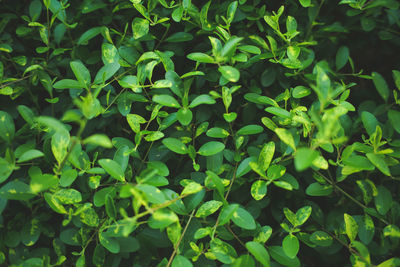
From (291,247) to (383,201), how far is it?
34 cm

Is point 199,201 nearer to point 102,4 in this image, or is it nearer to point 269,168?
point 269,168

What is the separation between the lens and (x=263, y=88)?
4.21 ft

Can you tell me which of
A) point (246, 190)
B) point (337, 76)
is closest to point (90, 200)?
point (246, 190)

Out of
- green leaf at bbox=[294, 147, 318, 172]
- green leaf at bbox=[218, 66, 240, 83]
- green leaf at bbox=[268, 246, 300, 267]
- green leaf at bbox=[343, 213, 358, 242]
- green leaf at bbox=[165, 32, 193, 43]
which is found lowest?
green leaf at bbox=[268, 246, 300, 267]

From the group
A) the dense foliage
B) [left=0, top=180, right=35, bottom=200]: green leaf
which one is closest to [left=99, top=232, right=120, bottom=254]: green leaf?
the dense foliage

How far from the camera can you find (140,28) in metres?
1.03

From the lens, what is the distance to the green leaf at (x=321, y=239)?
1017mm

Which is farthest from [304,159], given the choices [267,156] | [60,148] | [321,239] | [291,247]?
[60,148]

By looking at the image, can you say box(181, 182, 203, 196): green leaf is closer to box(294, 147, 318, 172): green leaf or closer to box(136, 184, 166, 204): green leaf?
box(136, 184, 166, 204): green leaf

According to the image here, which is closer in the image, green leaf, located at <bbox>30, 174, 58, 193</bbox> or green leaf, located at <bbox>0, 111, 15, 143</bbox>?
green leaf, located at <bbox>30, 174, 58, 193</bbox>

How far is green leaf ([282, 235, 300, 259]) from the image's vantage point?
0.91m

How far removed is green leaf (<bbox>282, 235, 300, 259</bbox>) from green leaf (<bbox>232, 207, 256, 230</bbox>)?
13 centimetres

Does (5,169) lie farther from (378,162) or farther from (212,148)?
(378,162)

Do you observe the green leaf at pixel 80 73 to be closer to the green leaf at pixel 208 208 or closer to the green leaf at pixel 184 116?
the green leaf at pixel 184 116
